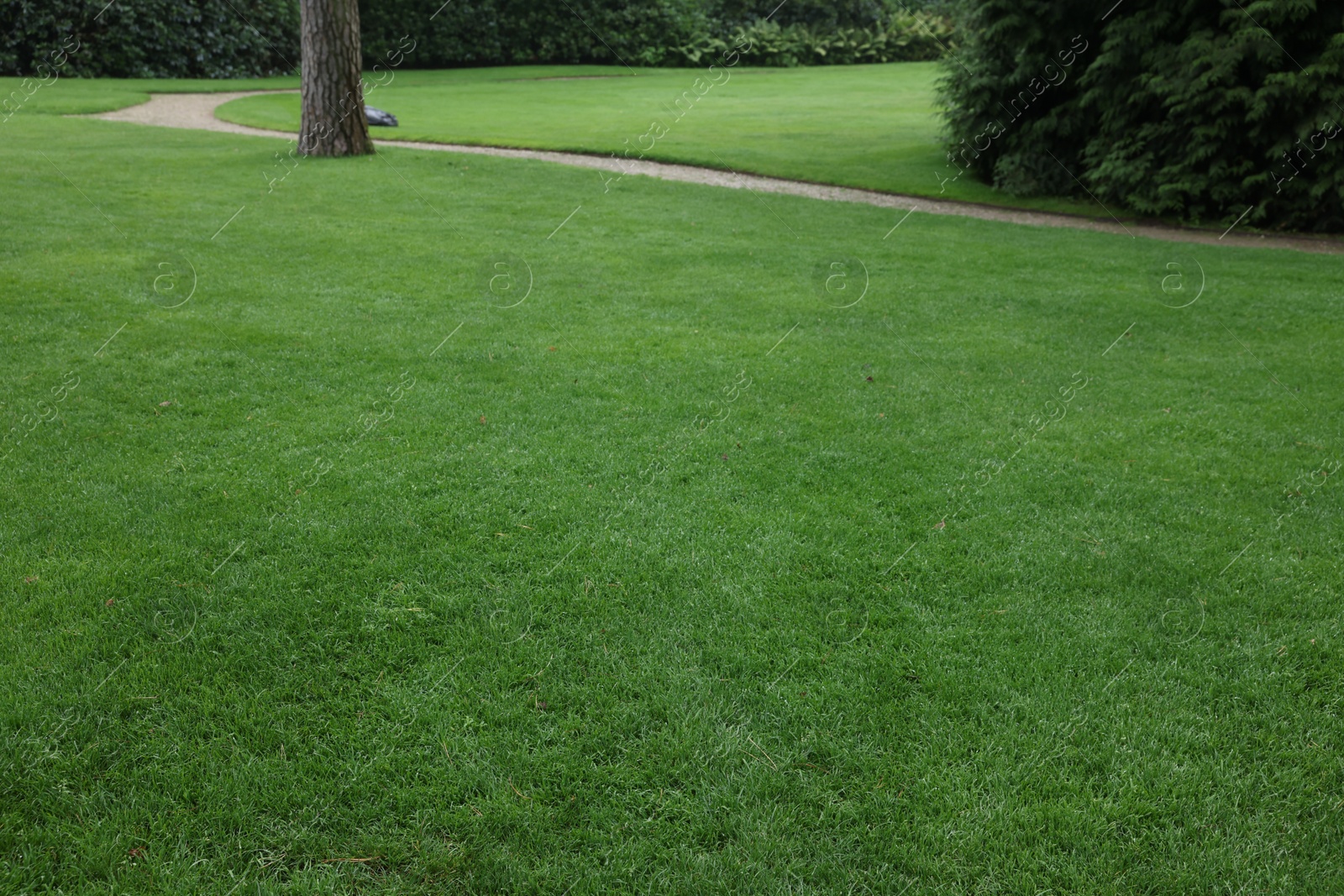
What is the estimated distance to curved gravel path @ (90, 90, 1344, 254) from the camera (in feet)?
43.4

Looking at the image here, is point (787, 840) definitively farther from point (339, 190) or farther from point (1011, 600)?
point (339, 190)

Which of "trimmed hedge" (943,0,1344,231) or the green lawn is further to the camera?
the green lawn

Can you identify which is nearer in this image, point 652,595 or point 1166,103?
point 652,595

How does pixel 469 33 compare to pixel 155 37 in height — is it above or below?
above

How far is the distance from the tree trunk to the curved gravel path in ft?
9.16

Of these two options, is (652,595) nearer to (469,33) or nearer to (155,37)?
(155,37)

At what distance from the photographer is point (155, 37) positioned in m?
29.2

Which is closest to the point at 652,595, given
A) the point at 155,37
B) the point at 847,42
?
the point at 155,37

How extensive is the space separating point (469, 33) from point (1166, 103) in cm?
3169

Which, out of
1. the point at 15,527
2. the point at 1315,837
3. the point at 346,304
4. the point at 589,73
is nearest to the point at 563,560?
the point at 15,527

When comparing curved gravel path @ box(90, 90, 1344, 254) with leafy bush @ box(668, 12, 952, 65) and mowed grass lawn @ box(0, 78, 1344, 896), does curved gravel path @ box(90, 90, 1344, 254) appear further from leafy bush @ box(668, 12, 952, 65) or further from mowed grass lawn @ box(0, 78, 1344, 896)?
leafy bush @ box(668, 12, 952, 65)

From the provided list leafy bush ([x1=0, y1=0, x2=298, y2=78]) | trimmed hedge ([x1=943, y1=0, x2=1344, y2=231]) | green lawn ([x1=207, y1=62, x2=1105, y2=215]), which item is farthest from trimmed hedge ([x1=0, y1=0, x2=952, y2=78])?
trimmed hedge ([x1=943, y1=0, x2=1344, y2=231])

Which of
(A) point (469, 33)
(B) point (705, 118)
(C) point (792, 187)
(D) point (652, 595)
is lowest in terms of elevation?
(D) point (652, 595)

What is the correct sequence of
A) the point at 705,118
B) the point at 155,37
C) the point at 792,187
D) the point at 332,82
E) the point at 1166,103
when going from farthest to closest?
the point at 155,37
the point at 705,118
the point at 792,187
the point at 332,82
the point at 1166,103
